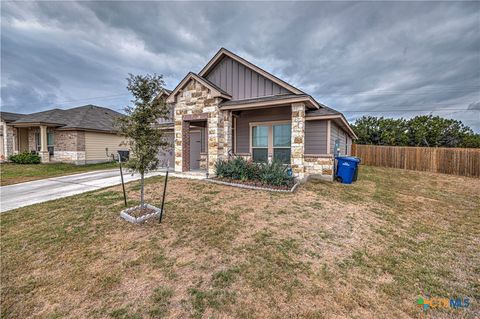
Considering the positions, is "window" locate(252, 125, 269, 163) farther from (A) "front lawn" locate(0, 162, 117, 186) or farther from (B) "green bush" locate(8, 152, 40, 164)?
(B) "green bush" locate(8, 152, 40, 164)

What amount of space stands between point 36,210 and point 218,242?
18.0ft

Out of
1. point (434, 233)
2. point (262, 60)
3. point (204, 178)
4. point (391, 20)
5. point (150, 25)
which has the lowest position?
point (434, 233)

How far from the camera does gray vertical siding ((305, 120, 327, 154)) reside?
28.4ft

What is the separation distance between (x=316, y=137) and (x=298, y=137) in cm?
173

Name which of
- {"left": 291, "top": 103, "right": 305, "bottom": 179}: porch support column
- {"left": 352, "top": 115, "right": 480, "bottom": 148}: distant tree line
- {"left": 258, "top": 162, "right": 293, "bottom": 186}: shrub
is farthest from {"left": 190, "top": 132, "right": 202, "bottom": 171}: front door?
{"left": 352, "top": 115, "right": 480, "bottom": 148}: distant tree line

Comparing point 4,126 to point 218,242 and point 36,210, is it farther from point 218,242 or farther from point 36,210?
point 218,242

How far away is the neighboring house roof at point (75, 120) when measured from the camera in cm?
1507

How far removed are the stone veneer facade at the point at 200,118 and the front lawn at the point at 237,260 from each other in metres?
3.72

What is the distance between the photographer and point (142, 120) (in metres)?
4.19

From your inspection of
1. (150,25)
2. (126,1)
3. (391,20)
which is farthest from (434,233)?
(150,25)

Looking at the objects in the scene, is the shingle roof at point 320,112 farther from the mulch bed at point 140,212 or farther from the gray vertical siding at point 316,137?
the mulch bed at point 140,212

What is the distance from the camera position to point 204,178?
27.7ft

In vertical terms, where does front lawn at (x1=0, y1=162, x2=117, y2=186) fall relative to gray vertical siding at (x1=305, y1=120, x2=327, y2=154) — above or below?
below

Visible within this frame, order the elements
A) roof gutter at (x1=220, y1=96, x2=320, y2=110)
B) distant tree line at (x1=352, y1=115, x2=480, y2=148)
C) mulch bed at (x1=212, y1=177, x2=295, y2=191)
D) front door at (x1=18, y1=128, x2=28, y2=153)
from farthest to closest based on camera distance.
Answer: distant tree line at (x1=352, y1=115, x2=480, y2=148), front door at (x1=18, y1=128, x2=28, y2=153), roof gutter at (x1=220, y1=96, x2=320, y2=110), mulch bed at (x1=212, y1=177, x2=295, y2=191)
